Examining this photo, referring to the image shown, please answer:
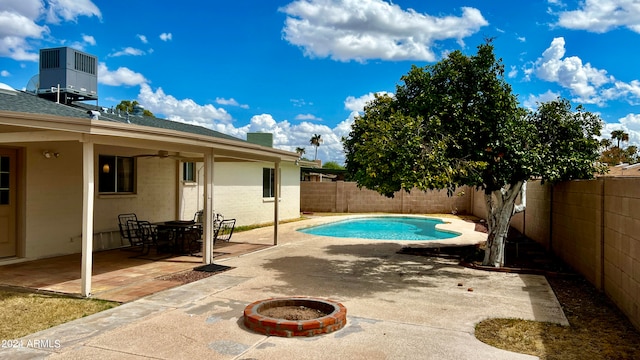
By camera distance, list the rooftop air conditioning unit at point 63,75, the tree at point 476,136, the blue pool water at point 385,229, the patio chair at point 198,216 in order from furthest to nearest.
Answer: the blue pool water at point 385,229 → the rooftop air conditioning unit at point 63,75 → the patio chair at point 198,216 → the tree at point 476,136

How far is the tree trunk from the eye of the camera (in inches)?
367

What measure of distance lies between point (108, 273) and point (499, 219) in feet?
26.7

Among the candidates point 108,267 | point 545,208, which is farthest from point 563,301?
point 108,267

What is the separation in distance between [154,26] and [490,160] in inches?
661

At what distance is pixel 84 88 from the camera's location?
14.1 metres

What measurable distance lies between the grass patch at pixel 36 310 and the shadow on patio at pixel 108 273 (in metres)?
0.27

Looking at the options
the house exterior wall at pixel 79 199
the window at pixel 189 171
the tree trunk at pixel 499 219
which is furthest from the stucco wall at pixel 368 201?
the tree trunk at pixel 499 219

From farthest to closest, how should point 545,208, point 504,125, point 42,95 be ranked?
1. point 42,95
2. point 545,208
3. point 504,125

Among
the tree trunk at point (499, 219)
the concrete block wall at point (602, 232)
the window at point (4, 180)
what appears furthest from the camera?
the tree trunk at point (499, 219)

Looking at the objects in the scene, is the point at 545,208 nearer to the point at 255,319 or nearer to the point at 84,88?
the point at 255,319

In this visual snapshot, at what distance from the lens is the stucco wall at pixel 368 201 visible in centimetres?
2464

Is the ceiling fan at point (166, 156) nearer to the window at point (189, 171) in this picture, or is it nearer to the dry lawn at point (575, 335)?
the window at point (189, 171)

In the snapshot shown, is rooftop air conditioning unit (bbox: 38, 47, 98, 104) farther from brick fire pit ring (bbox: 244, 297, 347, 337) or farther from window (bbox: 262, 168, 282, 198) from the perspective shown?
brick fire pit ring (bbox: 244, 297, 347, 337)

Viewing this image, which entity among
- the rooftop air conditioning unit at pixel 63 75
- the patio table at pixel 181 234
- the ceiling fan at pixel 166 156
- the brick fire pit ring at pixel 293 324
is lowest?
the brick fire pit ring at pixel 293 324
